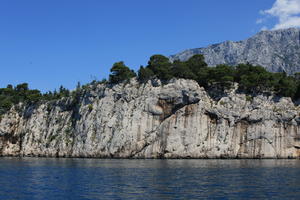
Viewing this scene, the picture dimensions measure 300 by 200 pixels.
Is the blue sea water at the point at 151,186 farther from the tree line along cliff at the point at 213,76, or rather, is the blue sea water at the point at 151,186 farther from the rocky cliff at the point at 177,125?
the tree line along cliff at the point at 213,76

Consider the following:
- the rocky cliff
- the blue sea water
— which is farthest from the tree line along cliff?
the blue sea water

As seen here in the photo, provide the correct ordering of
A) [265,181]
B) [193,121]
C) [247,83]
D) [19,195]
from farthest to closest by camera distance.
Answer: [247,83] → [193,121] → [265,181] → [19,195]

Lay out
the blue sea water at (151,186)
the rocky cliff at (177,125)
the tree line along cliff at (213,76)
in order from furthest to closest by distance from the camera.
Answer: the tree line along cliff at (213,76), the rocky cliff at (177,125), the blue sea water at (151,186)

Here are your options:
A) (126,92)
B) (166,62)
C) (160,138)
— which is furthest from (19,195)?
(166,62)

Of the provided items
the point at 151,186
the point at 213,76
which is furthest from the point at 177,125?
the point at 151,186

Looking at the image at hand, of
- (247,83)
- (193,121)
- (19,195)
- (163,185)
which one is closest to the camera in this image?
(19,195)

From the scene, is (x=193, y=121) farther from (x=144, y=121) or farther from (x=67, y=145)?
(x=67, y=145)

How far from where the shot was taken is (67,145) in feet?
402

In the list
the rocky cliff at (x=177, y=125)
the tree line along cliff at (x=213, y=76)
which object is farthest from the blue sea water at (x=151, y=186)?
the tree line along cliff at (x=213, y=76)

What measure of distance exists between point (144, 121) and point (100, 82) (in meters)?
26.7

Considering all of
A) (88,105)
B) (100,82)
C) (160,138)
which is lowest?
(160,138)

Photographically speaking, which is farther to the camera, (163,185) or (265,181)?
(265,181)

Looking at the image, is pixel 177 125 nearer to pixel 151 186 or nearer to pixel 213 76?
pixel 213 76

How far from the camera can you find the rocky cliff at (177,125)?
107250mm
